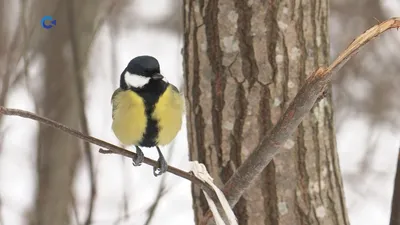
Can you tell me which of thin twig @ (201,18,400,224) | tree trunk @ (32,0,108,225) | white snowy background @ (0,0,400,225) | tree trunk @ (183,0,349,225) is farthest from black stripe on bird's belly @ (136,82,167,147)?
white snowy background @ (0,0,400,225)

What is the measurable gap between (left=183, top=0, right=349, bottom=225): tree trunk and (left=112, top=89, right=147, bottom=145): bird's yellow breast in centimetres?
25

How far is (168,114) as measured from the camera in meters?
0.90

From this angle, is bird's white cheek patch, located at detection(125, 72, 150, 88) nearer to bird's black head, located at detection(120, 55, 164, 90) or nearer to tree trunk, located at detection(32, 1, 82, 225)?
bird's black head, located at detection(120, 55, 164, 90)

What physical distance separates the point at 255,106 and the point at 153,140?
10.3 inches

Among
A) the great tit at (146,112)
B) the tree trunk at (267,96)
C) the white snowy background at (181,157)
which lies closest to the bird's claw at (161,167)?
the great tit at (146,112)

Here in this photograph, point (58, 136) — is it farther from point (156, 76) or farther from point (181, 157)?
point (156, 76)

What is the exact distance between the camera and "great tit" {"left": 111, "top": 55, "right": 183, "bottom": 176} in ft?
2.85

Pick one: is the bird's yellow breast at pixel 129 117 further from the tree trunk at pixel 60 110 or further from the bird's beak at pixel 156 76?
the tree trunk at pixel 60 110

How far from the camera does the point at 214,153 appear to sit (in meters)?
1.15

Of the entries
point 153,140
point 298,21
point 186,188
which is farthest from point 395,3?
point 153,140

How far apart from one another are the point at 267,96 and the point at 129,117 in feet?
1.05

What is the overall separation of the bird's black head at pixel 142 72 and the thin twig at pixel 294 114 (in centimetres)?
18

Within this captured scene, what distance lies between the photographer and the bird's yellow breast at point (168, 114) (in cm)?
89

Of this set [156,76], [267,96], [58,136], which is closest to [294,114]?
[156,76]
